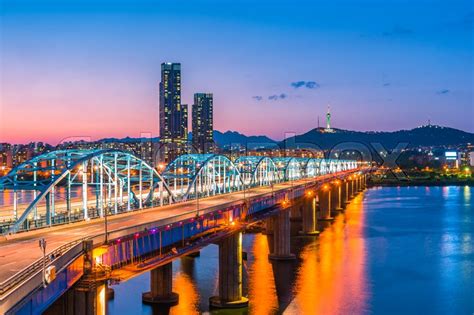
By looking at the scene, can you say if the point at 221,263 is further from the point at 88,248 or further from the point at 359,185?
the point at 359,185

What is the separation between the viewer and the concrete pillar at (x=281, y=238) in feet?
201

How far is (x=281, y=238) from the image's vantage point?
2443 inches

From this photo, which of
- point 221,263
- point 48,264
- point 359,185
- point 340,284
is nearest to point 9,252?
point 48,264

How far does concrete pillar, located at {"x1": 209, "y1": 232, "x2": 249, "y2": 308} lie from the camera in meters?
41.1

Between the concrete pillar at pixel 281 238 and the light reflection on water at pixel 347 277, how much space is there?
1431 mm

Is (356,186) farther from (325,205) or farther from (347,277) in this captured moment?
(347,277)

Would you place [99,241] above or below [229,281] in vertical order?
above

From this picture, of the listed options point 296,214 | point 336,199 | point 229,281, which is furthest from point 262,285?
point 336,199

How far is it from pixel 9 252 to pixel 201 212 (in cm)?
1604

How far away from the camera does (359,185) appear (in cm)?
19838

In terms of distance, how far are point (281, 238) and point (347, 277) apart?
9305 millimetres

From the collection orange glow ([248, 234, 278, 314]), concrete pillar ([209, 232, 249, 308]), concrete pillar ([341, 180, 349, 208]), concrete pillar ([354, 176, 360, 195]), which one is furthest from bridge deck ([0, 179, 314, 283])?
concrete pillar ([354, 176, 360, 195])

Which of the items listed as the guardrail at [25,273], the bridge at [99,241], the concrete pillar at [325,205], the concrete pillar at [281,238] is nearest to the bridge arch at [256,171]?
the concrete pillar at [325,205]

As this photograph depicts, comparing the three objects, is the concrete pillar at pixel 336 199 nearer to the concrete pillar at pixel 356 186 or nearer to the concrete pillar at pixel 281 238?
the concrete pillar at pixel 356 186
